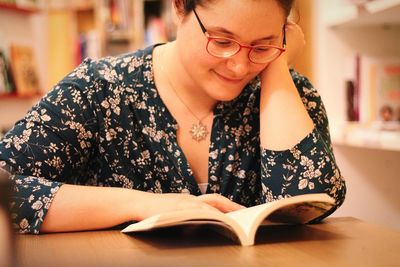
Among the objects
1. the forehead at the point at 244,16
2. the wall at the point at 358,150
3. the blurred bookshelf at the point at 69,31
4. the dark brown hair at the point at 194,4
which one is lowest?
the wall at the point at 358,150

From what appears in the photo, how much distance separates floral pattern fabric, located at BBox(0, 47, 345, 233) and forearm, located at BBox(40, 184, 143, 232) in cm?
15

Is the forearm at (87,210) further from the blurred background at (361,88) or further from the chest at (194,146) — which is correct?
the blurred background at (361,88)

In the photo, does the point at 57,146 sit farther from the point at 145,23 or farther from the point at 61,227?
the point at 145,23

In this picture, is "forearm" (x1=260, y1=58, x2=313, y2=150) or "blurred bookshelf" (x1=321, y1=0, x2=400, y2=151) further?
"blurred bookshelf" (x1=321, y1=0, x2=400, y2=151)

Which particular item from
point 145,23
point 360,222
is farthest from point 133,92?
point 145,23

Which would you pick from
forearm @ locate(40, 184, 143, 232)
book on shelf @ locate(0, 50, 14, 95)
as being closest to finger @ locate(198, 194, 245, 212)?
forearm @ locate(40, 184, 143, 232)

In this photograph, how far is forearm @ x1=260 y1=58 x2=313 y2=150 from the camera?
43.7 inches

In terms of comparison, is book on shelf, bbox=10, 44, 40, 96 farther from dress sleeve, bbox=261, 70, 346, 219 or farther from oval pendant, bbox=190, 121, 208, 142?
dress sleeve, bbox=261, 70, 346, 219

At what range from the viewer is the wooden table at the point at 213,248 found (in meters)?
0.75

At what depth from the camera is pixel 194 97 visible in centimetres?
127

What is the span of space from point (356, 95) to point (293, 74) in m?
0.81

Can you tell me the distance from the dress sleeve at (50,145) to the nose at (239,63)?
1.03 ft

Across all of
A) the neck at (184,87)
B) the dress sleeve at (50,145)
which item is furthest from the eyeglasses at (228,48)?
the dress sleeve at (50,145)

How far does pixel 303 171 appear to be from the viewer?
108 centimetres
